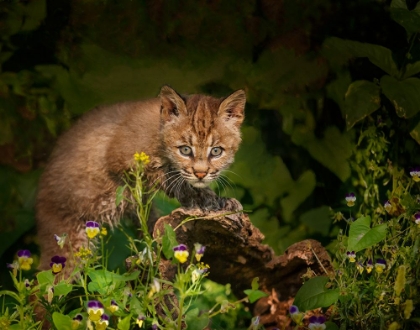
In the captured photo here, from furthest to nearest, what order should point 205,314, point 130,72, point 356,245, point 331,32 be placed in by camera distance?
1. point 331,32
2. point 130,72
3. point 356,245
4. point 205,314

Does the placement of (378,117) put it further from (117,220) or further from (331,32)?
(117,220)

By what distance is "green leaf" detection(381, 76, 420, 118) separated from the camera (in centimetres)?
436

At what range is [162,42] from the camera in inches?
175

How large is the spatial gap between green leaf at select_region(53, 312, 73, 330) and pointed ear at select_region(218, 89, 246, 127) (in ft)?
5.49

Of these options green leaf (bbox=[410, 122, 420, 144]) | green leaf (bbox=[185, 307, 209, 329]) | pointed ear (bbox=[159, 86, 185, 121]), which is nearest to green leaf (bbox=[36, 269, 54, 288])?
green leaf (bbox=[185, 307, 209, 329])

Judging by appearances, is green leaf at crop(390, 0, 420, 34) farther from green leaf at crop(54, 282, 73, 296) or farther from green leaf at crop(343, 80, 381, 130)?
green leaf at crop(54, 282, 73, 296)

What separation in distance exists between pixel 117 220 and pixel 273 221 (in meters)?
1.23

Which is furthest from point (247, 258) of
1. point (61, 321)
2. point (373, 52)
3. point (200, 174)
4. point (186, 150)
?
point (373, 52)

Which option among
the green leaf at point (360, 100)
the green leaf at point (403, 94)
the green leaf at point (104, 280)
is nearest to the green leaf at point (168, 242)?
the green leaf at point (104, 280)

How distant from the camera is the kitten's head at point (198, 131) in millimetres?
3877

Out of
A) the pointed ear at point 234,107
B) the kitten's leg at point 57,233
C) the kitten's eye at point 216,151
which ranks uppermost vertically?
the pointed ear at point 234,107

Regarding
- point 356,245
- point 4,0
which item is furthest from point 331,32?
point 4,0

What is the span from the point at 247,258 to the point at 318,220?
1012 mm

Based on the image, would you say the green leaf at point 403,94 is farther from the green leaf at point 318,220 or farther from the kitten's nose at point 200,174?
the kitten's nose at point 200,174
